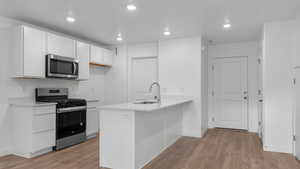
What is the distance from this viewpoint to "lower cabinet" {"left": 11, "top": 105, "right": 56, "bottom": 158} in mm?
3281

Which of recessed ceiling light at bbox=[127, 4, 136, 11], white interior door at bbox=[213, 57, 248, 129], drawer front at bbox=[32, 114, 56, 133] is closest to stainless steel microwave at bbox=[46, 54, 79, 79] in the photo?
drawer front at bbox=[32, 114, 56, 133]

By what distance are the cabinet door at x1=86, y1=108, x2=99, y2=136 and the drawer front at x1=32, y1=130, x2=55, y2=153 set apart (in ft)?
3.09

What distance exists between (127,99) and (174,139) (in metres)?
1.98

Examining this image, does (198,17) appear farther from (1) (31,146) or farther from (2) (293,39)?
(1) (31,146)

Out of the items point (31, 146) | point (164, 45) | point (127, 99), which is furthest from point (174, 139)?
point (31, 146)

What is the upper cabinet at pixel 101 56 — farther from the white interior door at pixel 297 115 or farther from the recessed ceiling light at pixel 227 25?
the white interior door at pixel 297 115

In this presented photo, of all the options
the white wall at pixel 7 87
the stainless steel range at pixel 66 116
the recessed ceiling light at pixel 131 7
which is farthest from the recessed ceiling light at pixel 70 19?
the stainless steel range at pixel 66 116

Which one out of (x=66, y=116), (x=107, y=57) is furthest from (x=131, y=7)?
(x=107, y=57)

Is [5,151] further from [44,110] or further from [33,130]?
[44,110]

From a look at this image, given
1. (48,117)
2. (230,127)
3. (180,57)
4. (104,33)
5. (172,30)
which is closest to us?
(48,117)

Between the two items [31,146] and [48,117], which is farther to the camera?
[48,117]

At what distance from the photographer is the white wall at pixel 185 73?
468cm

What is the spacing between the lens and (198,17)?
3.45m

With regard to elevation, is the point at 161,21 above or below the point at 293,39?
above
